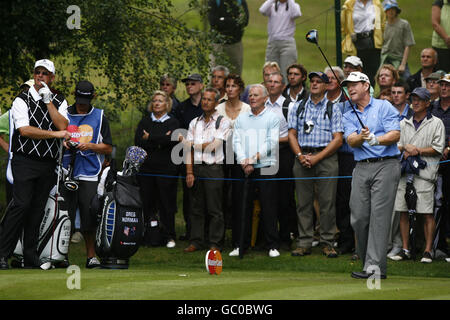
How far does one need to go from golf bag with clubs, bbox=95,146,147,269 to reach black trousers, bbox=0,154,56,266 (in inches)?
28.3

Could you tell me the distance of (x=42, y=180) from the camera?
10.1 meters

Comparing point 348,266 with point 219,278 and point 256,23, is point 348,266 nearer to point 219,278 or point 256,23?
point 219,278

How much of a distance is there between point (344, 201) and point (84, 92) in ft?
13.5

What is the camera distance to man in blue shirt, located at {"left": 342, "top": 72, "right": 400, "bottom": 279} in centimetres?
931

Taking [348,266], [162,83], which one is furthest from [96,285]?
[162,83]

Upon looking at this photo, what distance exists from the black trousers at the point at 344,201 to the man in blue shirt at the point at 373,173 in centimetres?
246

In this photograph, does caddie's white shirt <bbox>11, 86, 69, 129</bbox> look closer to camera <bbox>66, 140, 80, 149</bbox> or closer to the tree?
camera <bbox>66, 140, 80, 149</bbox>

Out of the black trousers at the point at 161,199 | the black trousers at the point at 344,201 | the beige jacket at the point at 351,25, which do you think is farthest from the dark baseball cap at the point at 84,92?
the beige jacket at the point at 351,25

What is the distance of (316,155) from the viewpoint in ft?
39.0

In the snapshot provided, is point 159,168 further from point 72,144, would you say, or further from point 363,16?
point 363,16

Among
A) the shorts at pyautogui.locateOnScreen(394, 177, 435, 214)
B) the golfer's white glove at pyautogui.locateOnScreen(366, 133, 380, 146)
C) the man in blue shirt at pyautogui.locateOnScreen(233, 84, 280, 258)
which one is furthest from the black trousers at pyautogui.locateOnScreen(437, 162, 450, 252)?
the golfer's white glove at pyautogui.locateOnScreen(366, 133, 380, 146)

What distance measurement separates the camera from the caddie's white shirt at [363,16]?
15664 millimetres

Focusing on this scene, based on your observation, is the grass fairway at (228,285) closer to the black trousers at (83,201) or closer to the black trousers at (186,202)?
the black trousers at (83,201)
